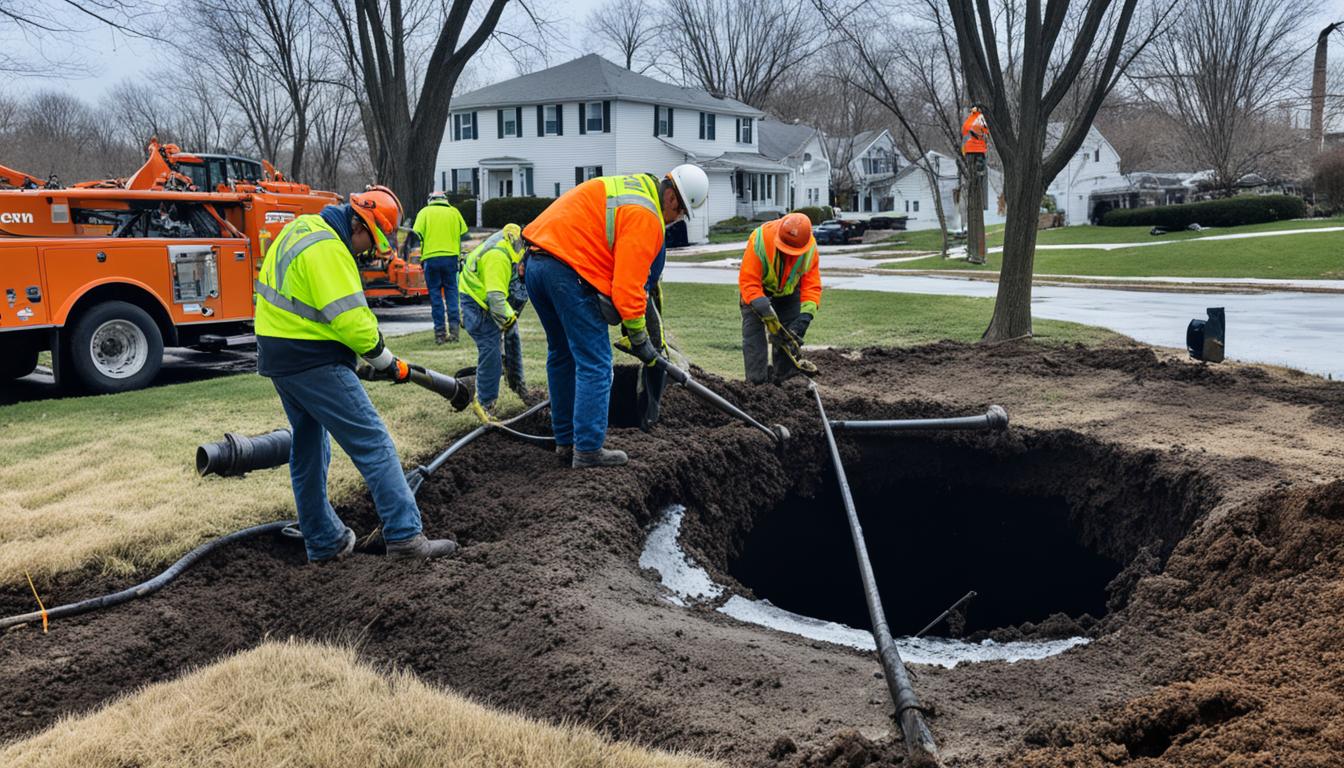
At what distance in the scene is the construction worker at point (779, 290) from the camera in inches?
348

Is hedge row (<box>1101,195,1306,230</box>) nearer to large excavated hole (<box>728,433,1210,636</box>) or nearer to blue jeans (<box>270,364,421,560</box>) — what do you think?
large excavated hole (<box>728,433,1210,636</box>)

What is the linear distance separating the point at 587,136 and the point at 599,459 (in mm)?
41435

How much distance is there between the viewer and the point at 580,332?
6441 millimetres

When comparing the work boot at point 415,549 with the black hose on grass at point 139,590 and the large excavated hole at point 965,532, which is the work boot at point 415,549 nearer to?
the black hose on grass at point 139,590

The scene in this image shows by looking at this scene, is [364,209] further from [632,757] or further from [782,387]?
[782,387]

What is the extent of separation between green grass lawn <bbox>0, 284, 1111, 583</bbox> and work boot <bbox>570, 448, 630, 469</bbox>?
48.6 inches

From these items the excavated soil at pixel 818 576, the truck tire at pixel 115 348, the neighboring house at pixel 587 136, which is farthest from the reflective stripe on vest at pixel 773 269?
the neighboring house at pixel 587 136

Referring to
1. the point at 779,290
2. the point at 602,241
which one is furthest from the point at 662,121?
the point at 602,241

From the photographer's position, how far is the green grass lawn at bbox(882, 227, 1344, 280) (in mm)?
23594

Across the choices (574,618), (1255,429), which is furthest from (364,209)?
Answer: (1255,429)

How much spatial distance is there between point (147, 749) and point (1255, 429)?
757cm

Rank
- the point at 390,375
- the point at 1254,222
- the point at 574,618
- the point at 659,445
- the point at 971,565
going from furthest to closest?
the point at 1254,222
the point at 971,565
the point at 659,445
the point at 390,375
the point at 574,618

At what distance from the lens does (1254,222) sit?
3794 cm

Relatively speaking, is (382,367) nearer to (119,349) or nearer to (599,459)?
(599,459)
